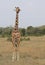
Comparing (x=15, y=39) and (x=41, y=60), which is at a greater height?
(x=15, y=39)

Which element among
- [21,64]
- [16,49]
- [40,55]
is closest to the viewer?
[21,64]

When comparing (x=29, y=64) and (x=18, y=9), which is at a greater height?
(x=18, y=9)

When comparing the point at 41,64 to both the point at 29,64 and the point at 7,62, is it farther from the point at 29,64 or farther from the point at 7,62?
the point at 7,62

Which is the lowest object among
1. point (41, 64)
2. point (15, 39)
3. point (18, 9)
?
point (41, 64)

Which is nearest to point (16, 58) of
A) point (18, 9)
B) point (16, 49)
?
point (16, 49)

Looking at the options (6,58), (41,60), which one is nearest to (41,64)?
(41,60)

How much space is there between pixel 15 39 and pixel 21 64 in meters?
1.34

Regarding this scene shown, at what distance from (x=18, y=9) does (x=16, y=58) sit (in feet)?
7.42

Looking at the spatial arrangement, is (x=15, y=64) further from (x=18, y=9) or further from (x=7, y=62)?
(x=18, y=9)

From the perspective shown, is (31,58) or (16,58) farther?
(31,58)

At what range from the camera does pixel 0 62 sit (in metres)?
13.6

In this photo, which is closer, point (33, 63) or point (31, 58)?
point (33, 63)

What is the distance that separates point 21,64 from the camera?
12.8 metres

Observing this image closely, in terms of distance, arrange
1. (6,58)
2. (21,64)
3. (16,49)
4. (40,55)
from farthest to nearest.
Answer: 1. (40,55)
2. (6,58)
3. (16,49)
4. (21,64)
